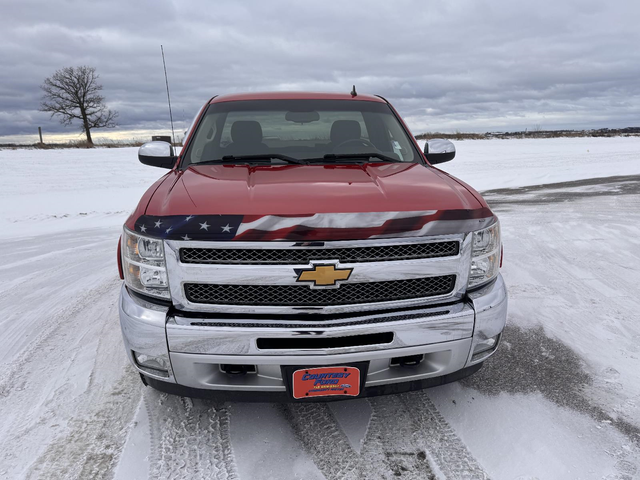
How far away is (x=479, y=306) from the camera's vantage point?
7.34 feet

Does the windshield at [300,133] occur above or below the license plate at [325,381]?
above

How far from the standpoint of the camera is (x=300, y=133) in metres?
3.59

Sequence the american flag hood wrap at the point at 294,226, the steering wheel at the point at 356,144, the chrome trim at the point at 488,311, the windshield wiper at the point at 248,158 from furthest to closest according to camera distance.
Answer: the steering wheel at the point at 356,144 < the windshield wiper at the point at 248,158 < the chrome trim at the point at 488,311 < the american flag hood wrap at the point at 294,226

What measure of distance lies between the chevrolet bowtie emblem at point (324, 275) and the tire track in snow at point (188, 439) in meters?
0.94

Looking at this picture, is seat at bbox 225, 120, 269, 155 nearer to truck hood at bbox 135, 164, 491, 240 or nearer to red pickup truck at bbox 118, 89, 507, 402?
truck hood at bbox 135, 164, 491, 240

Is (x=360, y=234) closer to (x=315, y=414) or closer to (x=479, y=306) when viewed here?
(x=479, y=306)

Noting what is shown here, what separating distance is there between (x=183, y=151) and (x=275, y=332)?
6.12ft

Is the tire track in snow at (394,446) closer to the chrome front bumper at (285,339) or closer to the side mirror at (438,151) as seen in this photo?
the chrome front bumper at (285,339)

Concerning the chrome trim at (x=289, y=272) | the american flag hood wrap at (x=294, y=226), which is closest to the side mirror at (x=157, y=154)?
the american flag hood wrap at (x=294, y=226)

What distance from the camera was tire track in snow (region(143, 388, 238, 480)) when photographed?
2119 mm

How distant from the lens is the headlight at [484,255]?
2283 mm

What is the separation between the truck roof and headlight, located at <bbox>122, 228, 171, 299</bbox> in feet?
6.73

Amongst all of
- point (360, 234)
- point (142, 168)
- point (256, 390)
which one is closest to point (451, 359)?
point (360, 234)

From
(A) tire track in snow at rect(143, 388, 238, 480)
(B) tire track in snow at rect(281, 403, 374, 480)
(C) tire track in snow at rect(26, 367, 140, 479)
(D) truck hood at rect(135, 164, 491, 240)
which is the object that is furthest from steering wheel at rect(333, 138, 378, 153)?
(C) tire track in snow at rect(26, 367, 140, 479)
